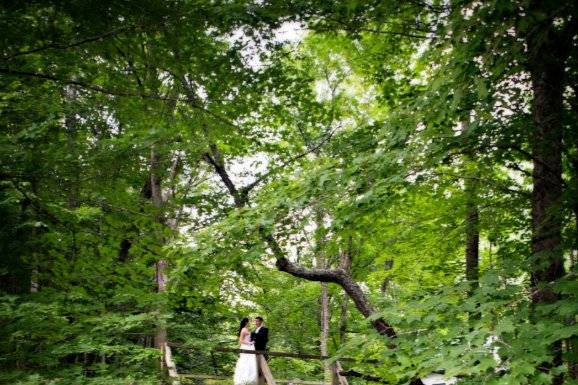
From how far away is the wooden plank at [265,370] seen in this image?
7224 mm

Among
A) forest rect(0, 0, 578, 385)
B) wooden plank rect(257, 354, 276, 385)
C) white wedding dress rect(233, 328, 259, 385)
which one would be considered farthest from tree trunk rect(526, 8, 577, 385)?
white wedding dress rect(233, 328, 259, 385)

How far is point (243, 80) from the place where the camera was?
168 inches

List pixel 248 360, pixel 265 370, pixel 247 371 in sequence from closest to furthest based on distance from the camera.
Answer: pixel 265 370
pixel 247 371
pixel 248 360

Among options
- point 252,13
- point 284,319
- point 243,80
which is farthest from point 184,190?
point 252,13

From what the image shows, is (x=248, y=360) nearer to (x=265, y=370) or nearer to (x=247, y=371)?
(x=247, y=371)

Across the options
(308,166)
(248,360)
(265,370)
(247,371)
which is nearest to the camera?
(308,166)

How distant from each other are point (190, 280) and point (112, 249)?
0.94 m

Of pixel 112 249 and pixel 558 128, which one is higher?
pixel 558 128

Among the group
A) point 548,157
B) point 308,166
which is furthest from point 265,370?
point 548,157

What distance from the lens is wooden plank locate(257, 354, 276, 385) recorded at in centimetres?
722

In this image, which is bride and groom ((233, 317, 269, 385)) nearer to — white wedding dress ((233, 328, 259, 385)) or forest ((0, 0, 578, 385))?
white wedding dress ((233, 328, 259, 385))

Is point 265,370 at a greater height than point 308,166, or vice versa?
point 308,166

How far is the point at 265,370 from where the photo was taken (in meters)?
7.53

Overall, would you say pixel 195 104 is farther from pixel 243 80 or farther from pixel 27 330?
pixel 27 330
